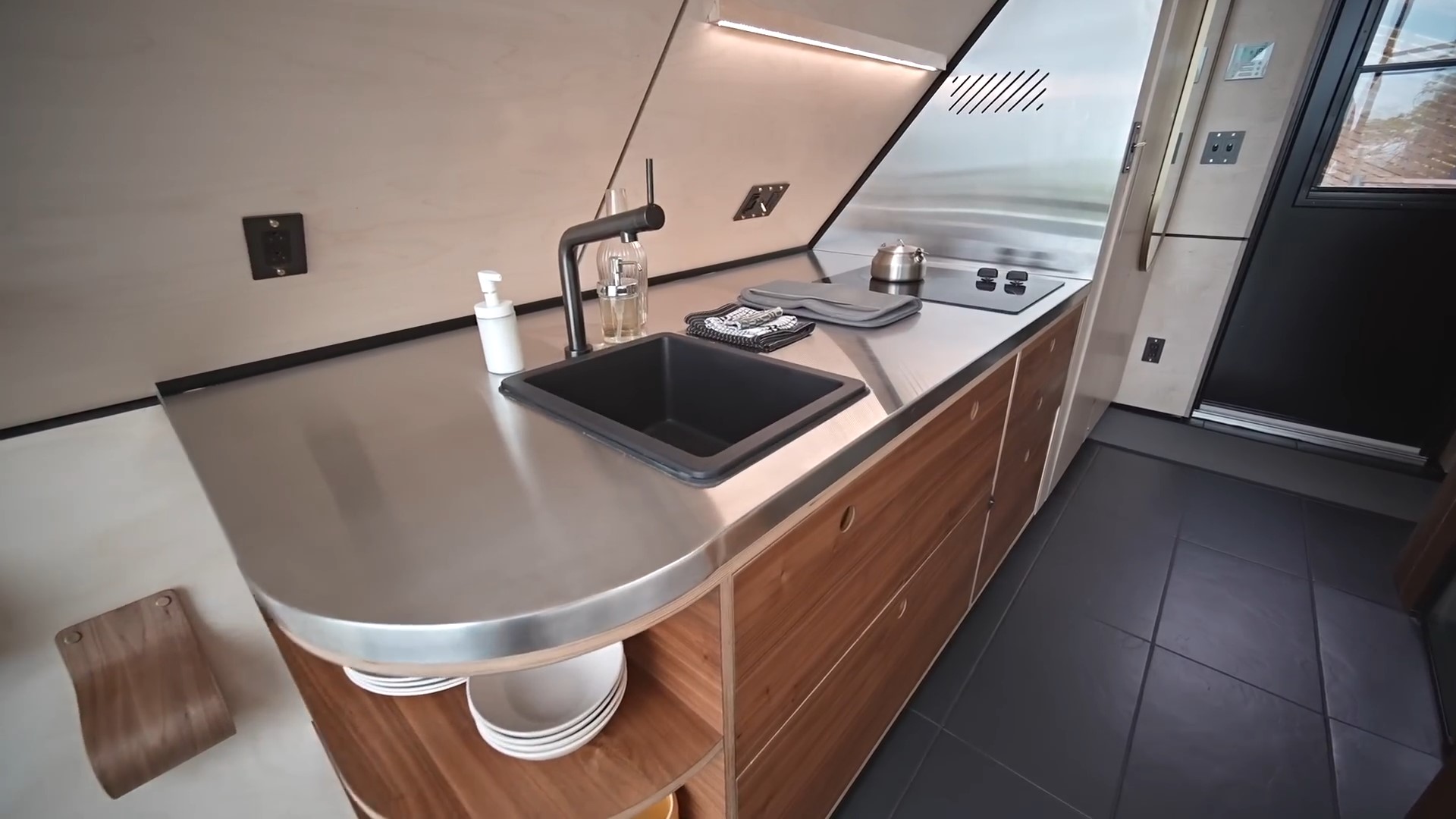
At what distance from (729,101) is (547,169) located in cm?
41

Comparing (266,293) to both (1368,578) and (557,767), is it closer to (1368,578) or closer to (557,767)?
(557,767)

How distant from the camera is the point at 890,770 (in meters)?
1.30

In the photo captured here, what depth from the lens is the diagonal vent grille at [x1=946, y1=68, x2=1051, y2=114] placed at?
66.1 inches

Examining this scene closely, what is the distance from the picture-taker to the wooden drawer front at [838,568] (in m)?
0.71

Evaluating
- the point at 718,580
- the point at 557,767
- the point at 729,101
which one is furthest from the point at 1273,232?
the point at 557,767

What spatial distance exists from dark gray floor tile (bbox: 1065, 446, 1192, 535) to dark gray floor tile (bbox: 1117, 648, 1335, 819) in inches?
28.9

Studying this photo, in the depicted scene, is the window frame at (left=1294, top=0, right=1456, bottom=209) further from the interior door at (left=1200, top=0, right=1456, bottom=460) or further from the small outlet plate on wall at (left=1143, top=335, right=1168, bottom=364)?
the small outlet plate on wall at (left=1143, top=335, right=1168, bottom=364)

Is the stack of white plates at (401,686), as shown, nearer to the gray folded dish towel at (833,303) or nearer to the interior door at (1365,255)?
the gray folded dish towel at (833,303)

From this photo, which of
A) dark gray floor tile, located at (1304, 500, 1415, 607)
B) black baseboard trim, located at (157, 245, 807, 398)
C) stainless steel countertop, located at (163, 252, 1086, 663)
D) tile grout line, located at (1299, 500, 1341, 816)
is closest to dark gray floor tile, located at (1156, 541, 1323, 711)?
tile grout line, located at (1299, 500, 1341, 816)

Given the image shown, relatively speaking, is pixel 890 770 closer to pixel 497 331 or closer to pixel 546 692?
pixel 546 692

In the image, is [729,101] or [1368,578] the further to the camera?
[1368,578]

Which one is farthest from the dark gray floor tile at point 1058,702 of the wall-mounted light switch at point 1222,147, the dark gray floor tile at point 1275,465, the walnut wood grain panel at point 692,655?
the wall-mounted light switch at point 1222,147

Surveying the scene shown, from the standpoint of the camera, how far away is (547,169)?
1.07 metres

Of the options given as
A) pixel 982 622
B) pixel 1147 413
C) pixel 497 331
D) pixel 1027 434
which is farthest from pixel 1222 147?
pixel 497 331
